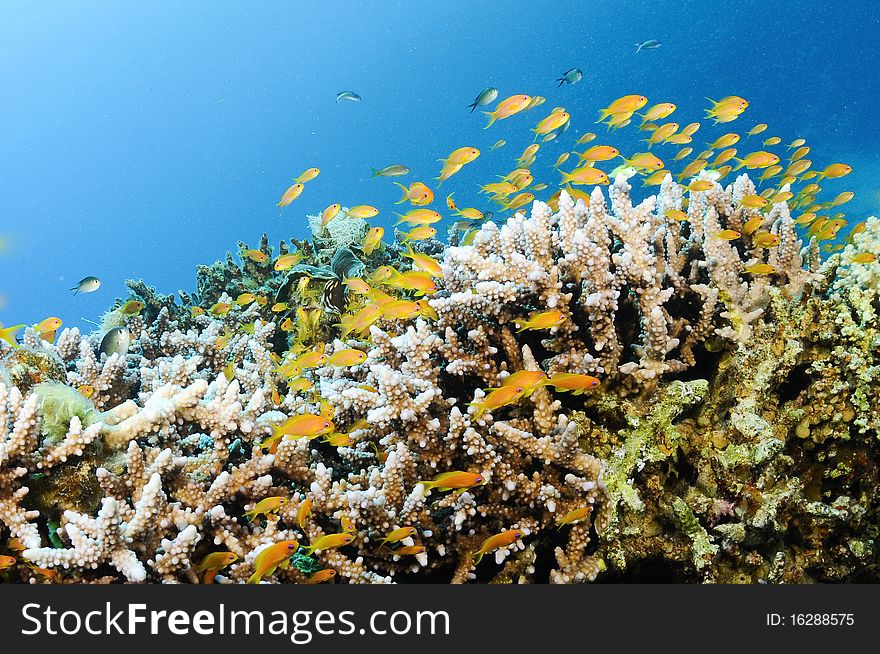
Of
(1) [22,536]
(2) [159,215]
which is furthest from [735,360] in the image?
(2) [159,215]

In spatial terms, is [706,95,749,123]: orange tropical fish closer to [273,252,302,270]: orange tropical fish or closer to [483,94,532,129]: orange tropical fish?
[483,94,532,129]: orange tropical fish

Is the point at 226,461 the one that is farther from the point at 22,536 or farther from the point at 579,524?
the point at 579,524

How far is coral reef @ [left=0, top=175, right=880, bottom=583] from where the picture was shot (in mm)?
2695

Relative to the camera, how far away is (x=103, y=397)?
412 centimetres

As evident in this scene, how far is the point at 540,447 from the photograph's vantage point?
9.46 feet

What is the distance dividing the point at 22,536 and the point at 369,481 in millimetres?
1630

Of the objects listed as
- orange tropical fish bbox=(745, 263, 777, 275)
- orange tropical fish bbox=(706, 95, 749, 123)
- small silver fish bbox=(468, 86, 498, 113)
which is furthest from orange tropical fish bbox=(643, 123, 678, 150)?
orange tropical fish bbox=(745, 263, 777, 275)

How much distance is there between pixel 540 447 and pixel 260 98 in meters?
151

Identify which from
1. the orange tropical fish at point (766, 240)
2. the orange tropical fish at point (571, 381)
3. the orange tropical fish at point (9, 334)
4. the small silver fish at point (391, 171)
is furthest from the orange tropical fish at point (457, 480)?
the small silver fish at point (391, 171)

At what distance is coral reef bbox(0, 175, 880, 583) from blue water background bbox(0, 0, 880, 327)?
80667 mm

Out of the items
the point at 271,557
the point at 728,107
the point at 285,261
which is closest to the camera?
the point at 271,557

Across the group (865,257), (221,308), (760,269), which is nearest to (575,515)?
(760,269)

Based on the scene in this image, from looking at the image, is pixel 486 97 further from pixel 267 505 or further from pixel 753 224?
pixel 267 505

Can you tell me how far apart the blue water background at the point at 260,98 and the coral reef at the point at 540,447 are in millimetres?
80667
